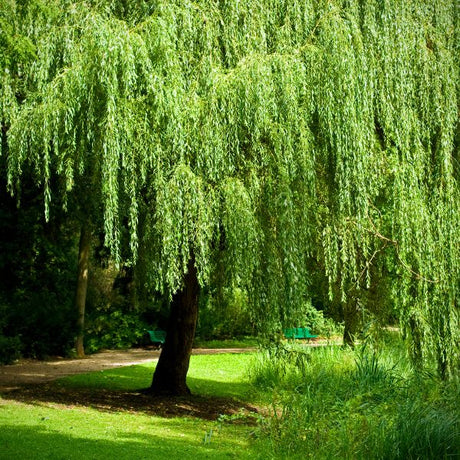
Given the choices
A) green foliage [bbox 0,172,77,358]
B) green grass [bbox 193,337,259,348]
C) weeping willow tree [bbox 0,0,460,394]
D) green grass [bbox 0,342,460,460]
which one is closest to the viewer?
green grass [bbox 0,342,460,460]

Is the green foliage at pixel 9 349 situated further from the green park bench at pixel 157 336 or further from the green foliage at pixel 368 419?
the green foliage at pixel 368 419

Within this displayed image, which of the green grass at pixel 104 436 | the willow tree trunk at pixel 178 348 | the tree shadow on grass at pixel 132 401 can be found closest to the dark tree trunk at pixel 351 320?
the tree shadow on grass at pixel 132 401

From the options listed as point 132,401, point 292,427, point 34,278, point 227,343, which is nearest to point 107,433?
point 292,427

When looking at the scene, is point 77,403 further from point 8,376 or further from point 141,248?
point 8,376

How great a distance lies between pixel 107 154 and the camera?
7156 mm

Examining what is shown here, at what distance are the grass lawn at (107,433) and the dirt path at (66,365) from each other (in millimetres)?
1148

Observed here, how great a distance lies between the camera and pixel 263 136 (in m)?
8.09

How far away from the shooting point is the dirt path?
41.6 feet

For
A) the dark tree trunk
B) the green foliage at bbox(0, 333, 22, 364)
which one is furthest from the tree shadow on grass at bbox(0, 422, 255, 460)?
the green foliage at bbox(0, 333, 22, 364)

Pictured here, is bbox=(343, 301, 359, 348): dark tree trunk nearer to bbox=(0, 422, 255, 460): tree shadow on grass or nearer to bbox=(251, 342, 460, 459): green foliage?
bbox=(251, 342, 460, 459): green foliage

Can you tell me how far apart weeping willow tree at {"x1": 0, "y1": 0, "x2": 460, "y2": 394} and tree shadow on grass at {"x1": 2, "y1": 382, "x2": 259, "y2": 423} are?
239 cm

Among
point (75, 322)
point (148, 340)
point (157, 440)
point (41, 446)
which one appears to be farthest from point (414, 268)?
point (148, 340)

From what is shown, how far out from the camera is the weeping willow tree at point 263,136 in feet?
24.4

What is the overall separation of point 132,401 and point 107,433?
110 inches
